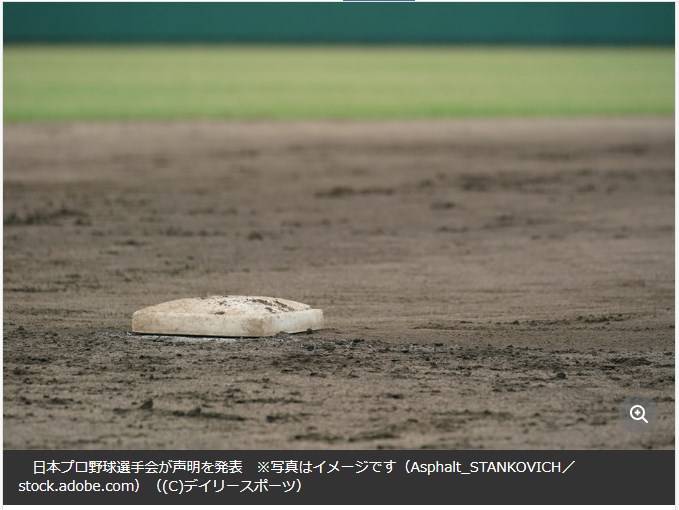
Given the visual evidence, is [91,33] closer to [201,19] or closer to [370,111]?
[201,19]

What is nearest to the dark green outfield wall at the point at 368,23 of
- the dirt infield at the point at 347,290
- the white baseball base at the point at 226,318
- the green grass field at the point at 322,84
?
the green grass field at the point at 322,84

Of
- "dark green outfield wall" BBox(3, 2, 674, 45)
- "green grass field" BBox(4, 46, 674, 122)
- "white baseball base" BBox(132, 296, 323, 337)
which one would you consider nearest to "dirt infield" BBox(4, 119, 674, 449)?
"white baseball base" BBox(132, 296, 323, 337)

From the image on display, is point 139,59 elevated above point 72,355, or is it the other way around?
point 139,59

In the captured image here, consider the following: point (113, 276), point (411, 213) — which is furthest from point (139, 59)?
point (113, 276)

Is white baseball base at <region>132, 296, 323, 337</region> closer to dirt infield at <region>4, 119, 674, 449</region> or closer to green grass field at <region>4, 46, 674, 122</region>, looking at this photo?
dirt infield at <region>4, 119, 674, 449</region>

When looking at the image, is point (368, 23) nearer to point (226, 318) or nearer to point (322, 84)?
point (322, 84)

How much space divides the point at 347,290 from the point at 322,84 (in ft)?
62.6

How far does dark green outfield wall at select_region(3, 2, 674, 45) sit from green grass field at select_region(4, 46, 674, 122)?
3041 mm

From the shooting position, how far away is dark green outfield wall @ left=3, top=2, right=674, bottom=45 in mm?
38625

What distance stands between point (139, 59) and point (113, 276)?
24612mm

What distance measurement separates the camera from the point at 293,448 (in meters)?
4.02

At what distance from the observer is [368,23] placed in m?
40.8

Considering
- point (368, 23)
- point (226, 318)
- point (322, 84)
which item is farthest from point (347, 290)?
point (368, 23)

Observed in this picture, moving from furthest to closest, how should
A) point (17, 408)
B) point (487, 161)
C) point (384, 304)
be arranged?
1. point (487, 161)
2. point (384, 304)
3. point (17, 408)
